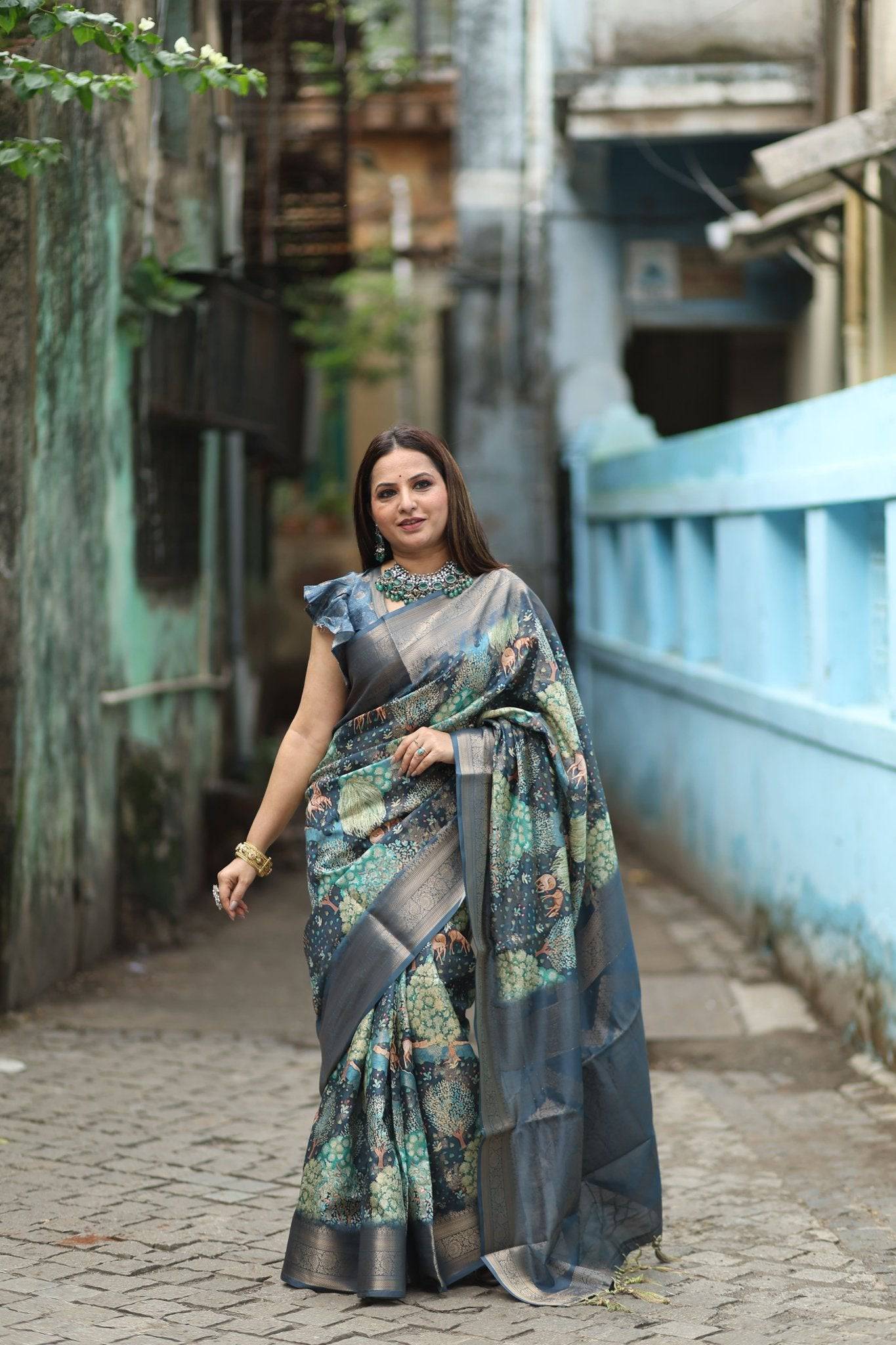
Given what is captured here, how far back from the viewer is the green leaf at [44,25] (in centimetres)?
438

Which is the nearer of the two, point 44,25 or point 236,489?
point 44,25

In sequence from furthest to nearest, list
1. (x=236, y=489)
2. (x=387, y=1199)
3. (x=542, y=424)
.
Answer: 1. (x=542, y=424)
2. (x=236, y=489)
3. (x=387, y=1199)

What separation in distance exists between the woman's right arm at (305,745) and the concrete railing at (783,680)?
2.17 meters

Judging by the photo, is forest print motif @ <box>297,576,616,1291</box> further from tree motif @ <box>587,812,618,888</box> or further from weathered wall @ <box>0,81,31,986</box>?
weathered wall @ <box>0,81,31,986</box>

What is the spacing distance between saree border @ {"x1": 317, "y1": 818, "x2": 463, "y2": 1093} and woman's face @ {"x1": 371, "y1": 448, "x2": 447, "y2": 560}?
0.66 meters

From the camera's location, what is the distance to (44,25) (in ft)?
14.4

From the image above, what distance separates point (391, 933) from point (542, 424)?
33.3 feet

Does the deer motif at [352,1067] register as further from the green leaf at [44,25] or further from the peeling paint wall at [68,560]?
the peeling paint wall at [68,560]

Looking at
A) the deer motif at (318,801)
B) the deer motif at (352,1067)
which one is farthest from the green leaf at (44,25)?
the deer motif at (352,1067)

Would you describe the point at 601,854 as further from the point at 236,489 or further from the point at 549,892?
the point at 236,489

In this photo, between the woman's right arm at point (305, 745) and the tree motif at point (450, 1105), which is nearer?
the tree motif at point (450, 1105)

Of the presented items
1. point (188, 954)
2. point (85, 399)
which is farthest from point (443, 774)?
point (188, 954)

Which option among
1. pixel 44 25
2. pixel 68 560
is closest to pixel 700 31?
pixel 68 560

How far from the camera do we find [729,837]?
26.3 ft
